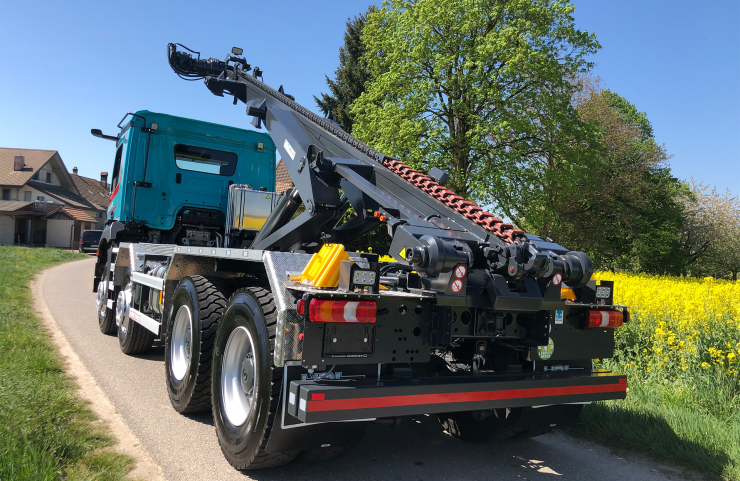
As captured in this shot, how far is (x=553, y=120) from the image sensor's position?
18.8 meters

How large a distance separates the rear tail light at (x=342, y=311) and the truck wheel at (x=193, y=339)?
173cm

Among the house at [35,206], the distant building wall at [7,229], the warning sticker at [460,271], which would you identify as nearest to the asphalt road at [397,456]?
the warning sticker at [460,271]

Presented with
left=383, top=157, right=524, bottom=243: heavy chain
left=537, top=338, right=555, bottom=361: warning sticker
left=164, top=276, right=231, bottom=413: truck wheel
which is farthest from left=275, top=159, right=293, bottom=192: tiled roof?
left=537, top=338, right=555, bottom=361: warning sticker

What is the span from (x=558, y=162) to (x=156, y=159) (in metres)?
16.1

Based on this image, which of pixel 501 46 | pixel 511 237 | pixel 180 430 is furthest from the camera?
pixel 501 46

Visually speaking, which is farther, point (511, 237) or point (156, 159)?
point (156, 159)

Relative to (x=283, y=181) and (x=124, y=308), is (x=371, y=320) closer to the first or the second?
(x=124, y=308)

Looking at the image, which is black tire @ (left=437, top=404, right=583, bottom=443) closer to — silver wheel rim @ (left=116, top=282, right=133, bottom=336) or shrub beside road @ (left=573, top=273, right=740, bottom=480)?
shrub beside road @ (left=573, top=273, right=740, bottom=480)

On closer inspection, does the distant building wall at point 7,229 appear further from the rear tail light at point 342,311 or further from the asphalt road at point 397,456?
the rear tail light at point 342,311

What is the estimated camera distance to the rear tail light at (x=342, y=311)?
111 inches

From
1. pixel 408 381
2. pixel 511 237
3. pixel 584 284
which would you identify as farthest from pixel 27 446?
pixel 584 284

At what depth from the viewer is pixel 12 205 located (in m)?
47.9

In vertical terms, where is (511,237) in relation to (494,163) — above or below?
below

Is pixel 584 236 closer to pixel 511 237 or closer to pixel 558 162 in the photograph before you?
pixel 558 162
